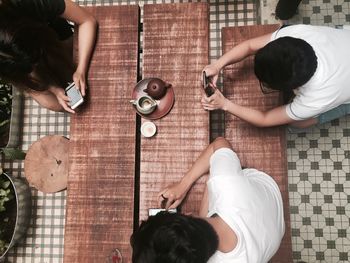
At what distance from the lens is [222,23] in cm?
318

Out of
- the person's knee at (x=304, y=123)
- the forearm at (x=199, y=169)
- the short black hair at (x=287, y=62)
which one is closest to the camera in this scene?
the short black hair at (x=287, y=62)

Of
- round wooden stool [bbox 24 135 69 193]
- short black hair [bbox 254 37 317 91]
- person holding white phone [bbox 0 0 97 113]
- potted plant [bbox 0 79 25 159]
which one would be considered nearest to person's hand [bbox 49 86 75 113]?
person holding white phone [bbox 0 0 97 113]

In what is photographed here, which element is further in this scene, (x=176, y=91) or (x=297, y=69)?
(x=176, y=91)

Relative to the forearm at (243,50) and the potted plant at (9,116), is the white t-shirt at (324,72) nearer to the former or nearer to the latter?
the forearm at (243,50)

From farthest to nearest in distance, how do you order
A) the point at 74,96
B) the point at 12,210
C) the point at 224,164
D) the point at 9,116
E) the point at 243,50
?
the point at 9,116, the point at 12,210, the point at 74,96, the point at 243,50, the point at 224,164

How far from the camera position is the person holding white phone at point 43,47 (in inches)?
77.2

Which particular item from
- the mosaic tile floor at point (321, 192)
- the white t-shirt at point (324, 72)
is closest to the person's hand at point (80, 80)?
the white t-shirt at point (324, 72)

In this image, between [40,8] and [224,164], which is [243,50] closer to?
[224,164]

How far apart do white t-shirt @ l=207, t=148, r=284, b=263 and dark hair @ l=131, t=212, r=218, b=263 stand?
154 millimetres

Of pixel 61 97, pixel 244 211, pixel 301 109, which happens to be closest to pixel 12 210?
pixel 61 97

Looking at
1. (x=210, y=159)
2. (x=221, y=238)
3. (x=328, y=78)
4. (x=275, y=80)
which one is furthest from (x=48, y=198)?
(x=328, y=78)

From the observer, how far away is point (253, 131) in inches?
91.1

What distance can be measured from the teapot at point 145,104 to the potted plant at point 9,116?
1407mm

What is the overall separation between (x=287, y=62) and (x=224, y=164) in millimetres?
616
